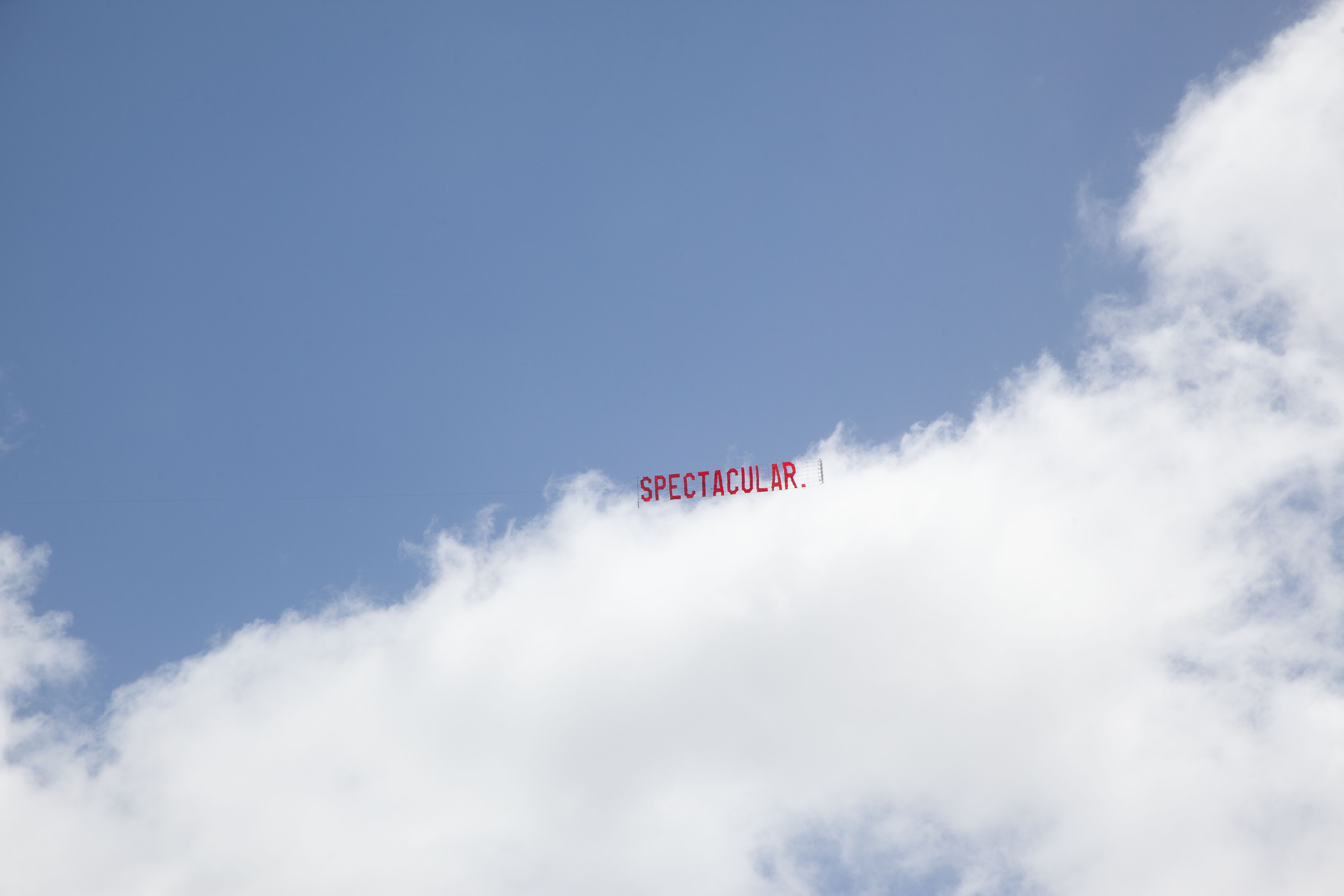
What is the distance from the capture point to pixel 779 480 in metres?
52.7

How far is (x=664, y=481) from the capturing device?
55219 mm

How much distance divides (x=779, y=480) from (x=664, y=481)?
742 centimetres
